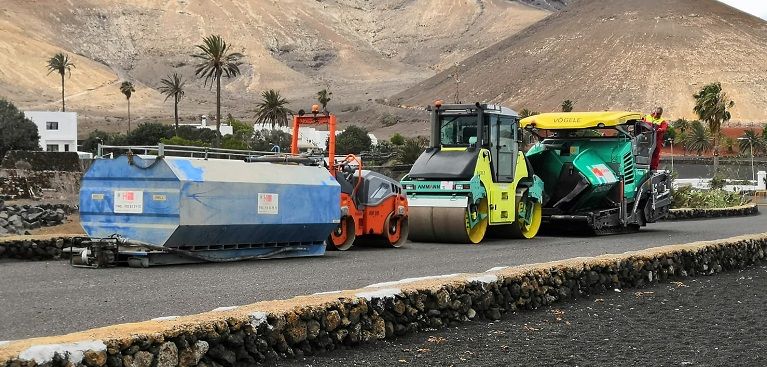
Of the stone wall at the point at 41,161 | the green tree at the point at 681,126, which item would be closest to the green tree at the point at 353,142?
the green tree at the point at 681,126

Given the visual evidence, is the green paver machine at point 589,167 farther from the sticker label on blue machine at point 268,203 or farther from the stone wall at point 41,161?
the stone wall at point 41,161

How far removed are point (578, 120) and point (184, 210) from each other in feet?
45.2

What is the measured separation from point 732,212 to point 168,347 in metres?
38.1

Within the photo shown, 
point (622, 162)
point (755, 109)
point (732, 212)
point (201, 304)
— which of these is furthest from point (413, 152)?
point (755, 109)

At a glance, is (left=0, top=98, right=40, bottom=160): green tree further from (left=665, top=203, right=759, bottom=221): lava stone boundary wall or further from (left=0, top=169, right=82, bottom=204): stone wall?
(left=665, top=203, right=759, bottom=221): lava stone boundary wall

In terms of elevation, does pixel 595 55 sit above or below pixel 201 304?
above

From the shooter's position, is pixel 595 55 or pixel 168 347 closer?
pixel 168 347

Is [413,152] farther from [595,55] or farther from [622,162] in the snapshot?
[595,55]

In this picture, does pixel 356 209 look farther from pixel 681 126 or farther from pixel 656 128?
pixel 681 126

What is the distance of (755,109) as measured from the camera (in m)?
160

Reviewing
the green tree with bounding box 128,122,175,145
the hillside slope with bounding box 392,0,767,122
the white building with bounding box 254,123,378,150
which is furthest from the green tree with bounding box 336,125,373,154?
the hillside slope with bounding box 392,0,767,122

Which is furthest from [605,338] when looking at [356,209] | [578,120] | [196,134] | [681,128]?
[681,128]

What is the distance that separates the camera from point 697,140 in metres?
128

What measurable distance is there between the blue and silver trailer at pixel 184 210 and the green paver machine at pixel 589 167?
33.4 feet
